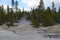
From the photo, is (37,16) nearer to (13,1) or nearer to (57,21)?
(57,21)

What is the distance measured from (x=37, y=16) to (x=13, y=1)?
1083 cm

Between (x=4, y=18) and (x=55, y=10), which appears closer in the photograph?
(x=4, y=18)

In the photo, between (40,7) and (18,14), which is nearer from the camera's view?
(40,7)

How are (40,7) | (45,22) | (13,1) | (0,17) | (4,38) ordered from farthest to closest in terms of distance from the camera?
(13,1)
(40,7)
(0,17)
(45,22)
(4,38)

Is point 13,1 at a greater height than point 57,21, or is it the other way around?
point 13,1

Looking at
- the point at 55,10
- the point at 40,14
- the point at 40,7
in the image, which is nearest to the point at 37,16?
the point at 40,14

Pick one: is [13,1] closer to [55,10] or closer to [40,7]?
[40,7]

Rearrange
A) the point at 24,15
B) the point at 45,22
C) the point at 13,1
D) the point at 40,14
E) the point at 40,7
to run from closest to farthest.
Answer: the point at 45,22, the point at 40,14, the point at 40,7, the point at 13,1, the point at 24,15

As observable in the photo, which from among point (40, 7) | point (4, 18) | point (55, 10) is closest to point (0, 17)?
point (4, 18)

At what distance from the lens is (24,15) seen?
6050cm

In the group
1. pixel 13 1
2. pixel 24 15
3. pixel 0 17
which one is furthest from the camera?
pixel 24 15

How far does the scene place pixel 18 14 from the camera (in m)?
54.3

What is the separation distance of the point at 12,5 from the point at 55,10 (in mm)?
12492

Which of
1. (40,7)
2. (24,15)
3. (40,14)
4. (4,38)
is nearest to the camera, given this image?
(4,38)
